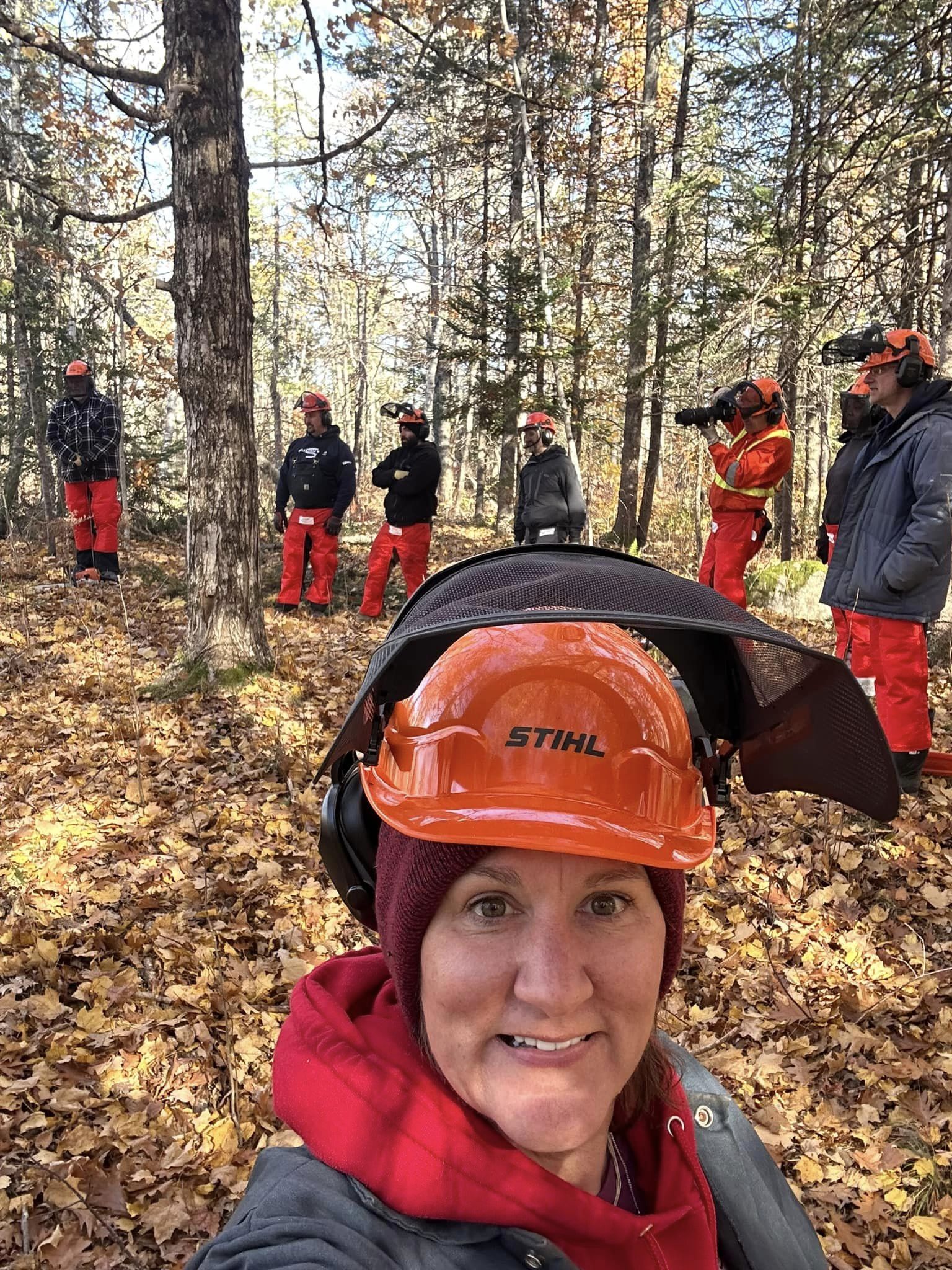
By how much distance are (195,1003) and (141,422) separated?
12.8 meters

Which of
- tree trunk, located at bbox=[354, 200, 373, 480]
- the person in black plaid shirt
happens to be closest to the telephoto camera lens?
the person in black plaid shirt

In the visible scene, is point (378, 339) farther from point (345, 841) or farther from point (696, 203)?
point (345, 841)

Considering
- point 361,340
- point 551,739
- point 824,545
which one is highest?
point 361,340

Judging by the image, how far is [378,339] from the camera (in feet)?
111

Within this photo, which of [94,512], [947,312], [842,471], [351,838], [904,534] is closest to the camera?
[351,838]

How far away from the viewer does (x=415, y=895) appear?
1.06 m

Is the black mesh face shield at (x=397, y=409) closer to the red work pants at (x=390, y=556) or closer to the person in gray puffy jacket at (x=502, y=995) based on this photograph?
the red work pants at (x=390, y=556)

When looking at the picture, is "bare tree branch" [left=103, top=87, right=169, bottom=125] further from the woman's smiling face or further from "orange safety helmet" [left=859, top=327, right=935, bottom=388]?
the woman's smiling face

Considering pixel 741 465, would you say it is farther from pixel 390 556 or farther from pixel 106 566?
pixel 106 566

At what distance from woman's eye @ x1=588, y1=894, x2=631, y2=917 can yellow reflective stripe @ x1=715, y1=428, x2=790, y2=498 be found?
21.1 ft

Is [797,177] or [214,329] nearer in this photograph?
[214,329]

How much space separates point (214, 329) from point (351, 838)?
17.6 feet

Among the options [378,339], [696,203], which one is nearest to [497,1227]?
[696,203]

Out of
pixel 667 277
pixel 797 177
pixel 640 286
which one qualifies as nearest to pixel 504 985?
pixel 797 177
